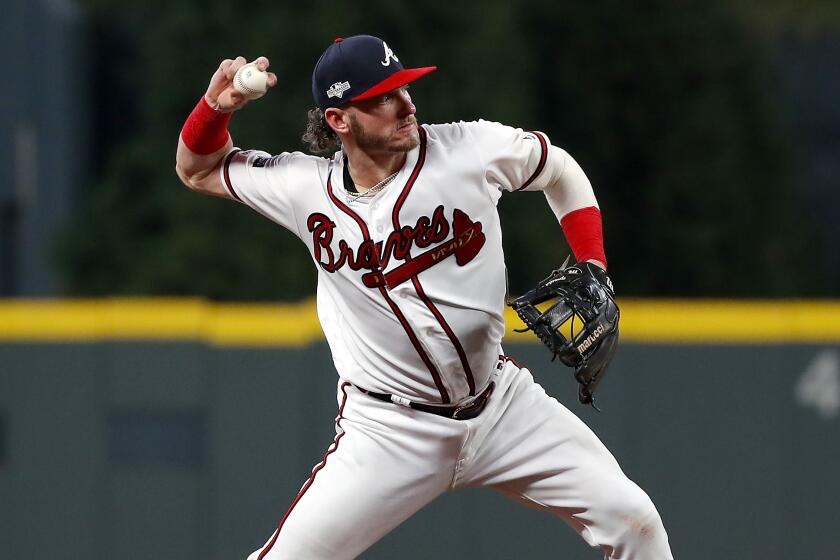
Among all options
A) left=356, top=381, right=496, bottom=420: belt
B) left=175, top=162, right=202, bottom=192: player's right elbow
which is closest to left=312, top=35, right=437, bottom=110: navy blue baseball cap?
left=175, top=162, right=202, bottom=192: player's right elbow

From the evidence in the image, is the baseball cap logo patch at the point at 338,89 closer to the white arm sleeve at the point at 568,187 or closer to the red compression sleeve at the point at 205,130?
the red compression sleeve at the point at 205,130

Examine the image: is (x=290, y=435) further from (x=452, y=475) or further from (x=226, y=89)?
(x=226, y=89)

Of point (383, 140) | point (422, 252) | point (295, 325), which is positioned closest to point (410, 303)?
point (422, 252)

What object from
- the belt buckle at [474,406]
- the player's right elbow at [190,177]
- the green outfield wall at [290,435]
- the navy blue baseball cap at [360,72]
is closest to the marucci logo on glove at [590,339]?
the belt buckle at [474,406]

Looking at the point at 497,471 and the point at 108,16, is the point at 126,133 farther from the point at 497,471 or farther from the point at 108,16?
the point at 497,471

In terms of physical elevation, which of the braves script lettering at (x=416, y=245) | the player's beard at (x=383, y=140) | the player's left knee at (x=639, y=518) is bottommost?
the player's left knee at (x=639, y=518)

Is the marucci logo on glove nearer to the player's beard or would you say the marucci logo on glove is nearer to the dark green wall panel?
the player's beard

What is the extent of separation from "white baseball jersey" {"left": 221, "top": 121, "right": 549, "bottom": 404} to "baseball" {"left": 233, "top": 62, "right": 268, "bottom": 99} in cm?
27

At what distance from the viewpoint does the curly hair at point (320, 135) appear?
13.8 ft

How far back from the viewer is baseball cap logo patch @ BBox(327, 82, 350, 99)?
391cm

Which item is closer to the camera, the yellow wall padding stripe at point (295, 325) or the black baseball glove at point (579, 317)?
Result: the black baseball glove at point (579, 317)

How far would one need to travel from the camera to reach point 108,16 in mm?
11109

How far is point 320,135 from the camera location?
13.9 feet

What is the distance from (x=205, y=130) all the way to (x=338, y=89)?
0.43 metres
